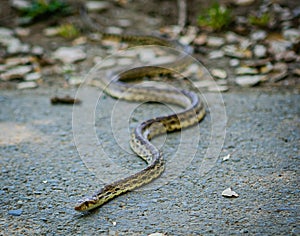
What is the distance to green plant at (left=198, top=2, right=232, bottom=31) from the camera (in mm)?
9289

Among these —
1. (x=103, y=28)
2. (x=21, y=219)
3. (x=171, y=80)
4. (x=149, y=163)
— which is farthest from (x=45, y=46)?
(x=21, y=219)

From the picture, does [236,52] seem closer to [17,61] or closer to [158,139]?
[158,139]

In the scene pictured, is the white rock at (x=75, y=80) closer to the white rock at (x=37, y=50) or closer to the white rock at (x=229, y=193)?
the white rock at (x=37, y=50)

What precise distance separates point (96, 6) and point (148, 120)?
17.9ft

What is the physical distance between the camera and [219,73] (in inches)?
316

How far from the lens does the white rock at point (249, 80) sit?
761 centimetres

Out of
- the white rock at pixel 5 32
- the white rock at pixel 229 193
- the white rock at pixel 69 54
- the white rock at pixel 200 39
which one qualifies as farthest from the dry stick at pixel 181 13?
the white rock at pixel 229 193

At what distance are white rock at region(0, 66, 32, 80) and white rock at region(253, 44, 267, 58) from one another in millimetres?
4348

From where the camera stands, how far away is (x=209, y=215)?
13.5ft

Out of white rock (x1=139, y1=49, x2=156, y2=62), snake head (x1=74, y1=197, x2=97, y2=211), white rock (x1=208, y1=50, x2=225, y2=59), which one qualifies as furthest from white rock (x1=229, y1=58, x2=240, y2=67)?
snake head (x1=74, y1=197, x2=97, y2=211)

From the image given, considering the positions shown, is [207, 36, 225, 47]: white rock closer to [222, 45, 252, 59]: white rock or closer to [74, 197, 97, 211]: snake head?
[222, 45, 252, 59]: white rock

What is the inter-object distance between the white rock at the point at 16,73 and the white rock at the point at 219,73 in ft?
→ 11.4

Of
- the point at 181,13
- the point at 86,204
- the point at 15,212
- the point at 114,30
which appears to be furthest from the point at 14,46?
the point at 86,204

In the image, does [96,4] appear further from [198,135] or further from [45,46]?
→ [198,135]
